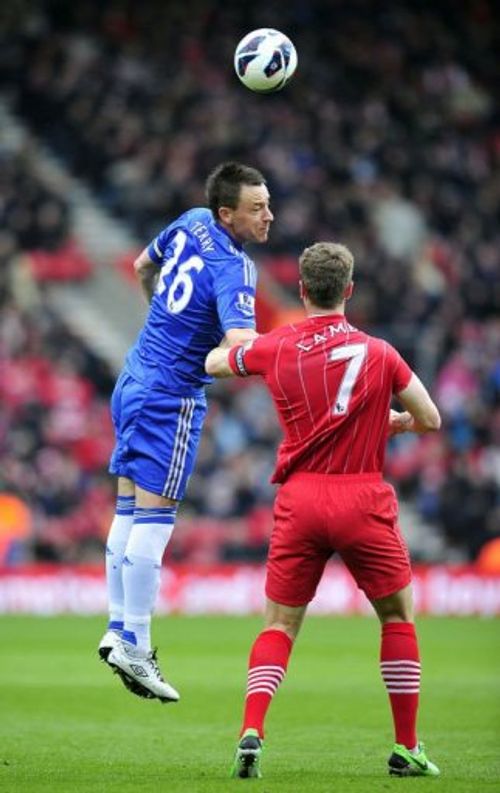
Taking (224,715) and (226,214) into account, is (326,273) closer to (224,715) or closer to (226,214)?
(226,214)

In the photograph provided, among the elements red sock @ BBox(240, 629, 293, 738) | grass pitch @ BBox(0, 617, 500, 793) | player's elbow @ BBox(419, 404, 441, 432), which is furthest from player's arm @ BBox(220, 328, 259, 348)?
grass pitch @ BBox(0, 617, 500, 793)

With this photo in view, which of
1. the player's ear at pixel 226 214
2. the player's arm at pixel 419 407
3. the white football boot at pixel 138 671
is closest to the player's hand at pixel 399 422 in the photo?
the player's arm at pixel 419 407

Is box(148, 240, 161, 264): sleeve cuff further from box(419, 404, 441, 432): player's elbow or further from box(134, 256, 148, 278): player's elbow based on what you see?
box(419, 404, 441, 432): player's elbow

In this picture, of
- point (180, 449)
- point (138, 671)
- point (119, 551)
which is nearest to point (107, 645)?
point (138, 671)

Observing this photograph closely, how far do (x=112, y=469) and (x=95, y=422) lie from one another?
13.7 metres

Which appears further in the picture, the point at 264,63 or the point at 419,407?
the point at 264,63

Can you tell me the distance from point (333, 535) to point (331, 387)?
2.14 ft

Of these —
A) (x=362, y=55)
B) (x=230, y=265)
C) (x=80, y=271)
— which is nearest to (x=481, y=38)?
(x=362, y=55)

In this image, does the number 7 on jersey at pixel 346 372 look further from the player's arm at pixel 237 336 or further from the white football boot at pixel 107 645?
the white football boot at pixel 107 645

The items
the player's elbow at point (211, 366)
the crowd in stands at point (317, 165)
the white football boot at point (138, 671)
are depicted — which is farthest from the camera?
the crowd in stands at point (317, 165)

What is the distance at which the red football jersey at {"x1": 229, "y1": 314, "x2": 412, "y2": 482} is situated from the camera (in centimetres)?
764

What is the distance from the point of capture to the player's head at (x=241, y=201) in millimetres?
8633

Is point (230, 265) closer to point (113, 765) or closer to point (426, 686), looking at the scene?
point (113, 765)

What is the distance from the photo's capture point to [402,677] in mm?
7805
